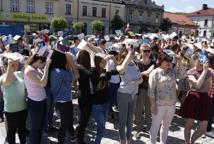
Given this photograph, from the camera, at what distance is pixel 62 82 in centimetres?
491

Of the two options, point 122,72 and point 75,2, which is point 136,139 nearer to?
point 122,72

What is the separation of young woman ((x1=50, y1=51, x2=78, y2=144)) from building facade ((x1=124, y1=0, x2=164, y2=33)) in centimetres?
5235

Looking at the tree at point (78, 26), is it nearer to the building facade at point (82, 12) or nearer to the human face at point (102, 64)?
the building facade at point (82, 12)

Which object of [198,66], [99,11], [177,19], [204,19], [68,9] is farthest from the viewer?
[204,19]

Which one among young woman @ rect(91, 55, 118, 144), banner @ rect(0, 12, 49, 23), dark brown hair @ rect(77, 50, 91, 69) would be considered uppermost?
banner @ rect(0, 12, 49, 23)

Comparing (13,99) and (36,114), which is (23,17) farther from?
(36,114)

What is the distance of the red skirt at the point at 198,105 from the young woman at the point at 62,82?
6.45 feet

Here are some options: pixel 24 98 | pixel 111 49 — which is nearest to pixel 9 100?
pixel 24 98

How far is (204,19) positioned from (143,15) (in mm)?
24846

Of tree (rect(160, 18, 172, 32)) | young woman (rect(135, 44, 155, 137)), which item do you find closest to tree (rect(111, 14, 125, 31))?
tree (rect(160, 18, 172, 32))

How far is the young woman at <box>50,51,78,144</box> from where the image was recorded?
16.0ft

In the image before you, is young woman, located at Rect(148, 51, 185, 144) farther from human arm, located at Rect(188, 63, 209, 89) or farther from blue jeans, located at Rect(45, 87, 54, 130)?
blue jeans, located at Rect(45, 87, 54, 130)

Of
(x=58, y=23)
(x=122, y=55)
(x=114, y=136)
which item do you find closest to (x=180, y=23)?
(x=58, y=23)

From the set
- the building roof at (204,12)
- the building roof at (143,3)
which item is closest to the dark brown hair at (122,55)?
the building roof at (143,3)
